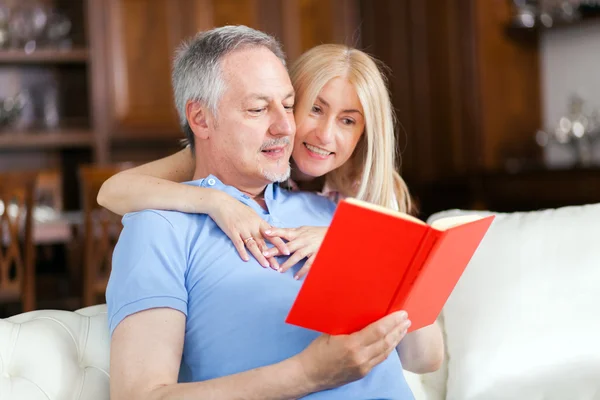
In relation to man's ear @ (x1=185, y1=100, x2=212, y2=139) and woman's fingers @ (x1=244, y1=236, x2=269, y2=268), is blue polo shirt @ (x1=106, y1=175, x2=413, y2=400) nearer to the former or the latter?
woman's fingers @ (x1=244, y1=236, x2=269, y2=268)

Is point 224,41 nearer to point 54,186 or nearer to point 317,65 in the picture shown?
point 317,65

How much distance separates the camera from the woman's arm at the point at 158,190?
1.34m

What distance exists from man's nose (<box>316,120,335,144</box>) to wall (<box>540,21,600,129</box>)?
8.94 ft

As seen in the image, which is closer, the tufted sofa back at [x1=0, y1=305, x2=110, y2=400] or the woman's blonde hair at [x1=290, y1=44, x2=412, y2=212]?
the tufted sofa back at [x1=0, y1=305, x2=110, y2=400]

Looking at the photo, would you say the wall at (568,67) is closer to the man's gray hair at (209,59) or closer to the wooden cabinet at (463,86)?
the wooden cabinet at (463,86)

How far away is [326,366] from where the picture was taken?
42.4 inches

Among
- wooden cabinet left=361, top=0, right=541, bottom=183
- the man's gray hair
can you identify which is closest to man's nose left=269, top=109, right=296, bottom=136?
the man's gray hair

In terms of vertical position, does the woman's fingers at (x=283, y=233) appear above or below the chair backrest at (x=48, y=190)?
above

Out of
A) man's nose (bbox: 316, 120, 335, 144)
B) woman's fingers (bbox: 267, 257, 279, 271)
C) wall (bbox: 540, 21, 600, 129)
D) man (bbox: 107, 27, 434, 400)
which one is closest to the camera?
man (bbox: 107, 27, 434, 400)

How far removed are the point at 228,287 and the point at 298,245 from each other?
137 millimetres

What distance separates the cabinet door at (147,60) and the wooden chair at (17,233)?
1431 mm

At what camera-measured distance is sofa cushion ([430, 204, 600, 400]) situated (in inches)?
63.7

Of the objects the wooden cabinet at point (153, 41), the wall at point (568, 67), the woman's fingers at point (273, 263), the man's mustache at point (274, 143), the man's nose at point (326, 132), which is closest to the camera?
the woman's fingers at point (273, 263)

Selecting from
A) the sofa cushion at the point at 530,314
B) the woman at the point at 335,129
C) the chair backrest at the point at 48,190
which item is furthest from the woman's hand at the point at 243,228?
the chair backrest at the point at 48,190
